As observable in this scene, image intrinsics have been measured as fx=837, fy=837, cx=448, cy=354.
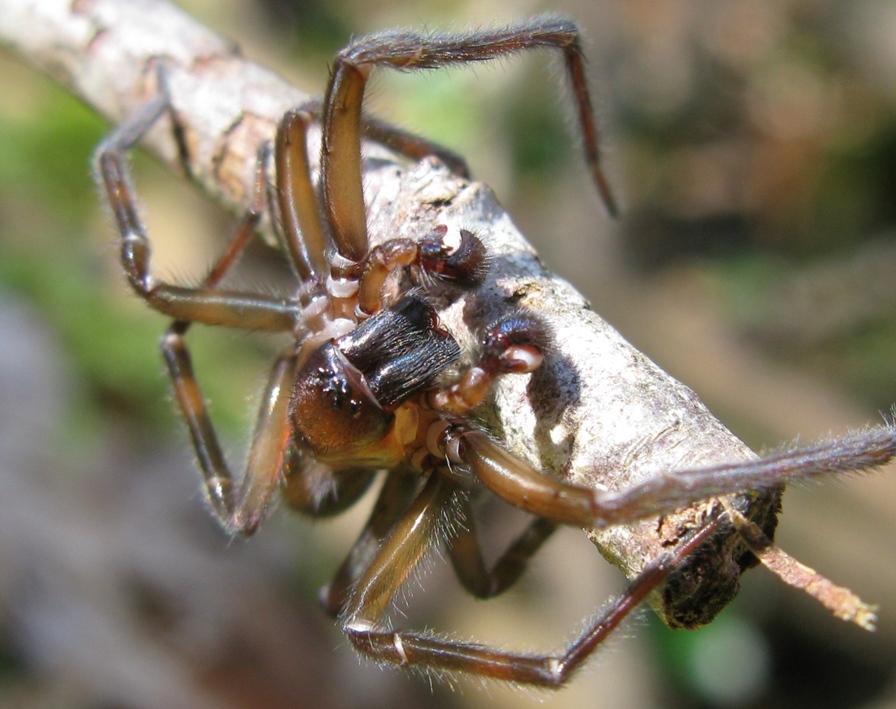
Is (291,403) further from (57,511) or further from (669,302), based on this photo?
(669,302)

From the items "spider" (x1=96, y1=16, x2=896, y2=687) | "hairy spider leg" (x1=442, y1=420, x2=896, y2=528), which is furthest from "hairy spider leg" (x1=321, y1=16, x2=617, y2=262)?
"hairy spider leg" (x1=442, y1=420, x2=896, y2=528)

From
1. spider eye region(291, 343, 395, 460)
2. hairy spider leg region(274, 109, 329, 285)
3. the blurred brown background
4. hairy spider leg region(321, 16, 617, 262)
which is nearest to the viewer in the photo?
hairy spider leg region(321, 16, 617, 262)

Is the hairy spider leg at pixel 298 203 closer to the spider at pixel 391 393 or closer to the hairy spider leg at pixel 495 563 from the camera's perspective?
the spider at pixel 391 393

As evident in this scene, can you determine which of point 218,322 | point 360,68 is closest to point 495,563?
point 218,322

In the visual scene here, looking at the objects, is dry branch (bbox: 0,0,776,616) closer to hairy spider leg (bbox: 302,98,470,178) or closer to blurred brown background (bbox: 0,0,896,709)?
hairy spider leg (bbox: 302,98,470,178)

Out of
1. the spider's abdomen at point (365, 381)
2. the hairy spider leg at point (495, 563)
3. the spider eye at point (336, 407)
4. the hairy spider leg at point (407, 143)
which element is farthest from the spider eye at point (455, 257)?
the hairy spider leg at point (495, 563)

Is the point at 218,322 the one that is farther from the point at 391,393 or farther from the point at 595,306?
the point at 595,306
